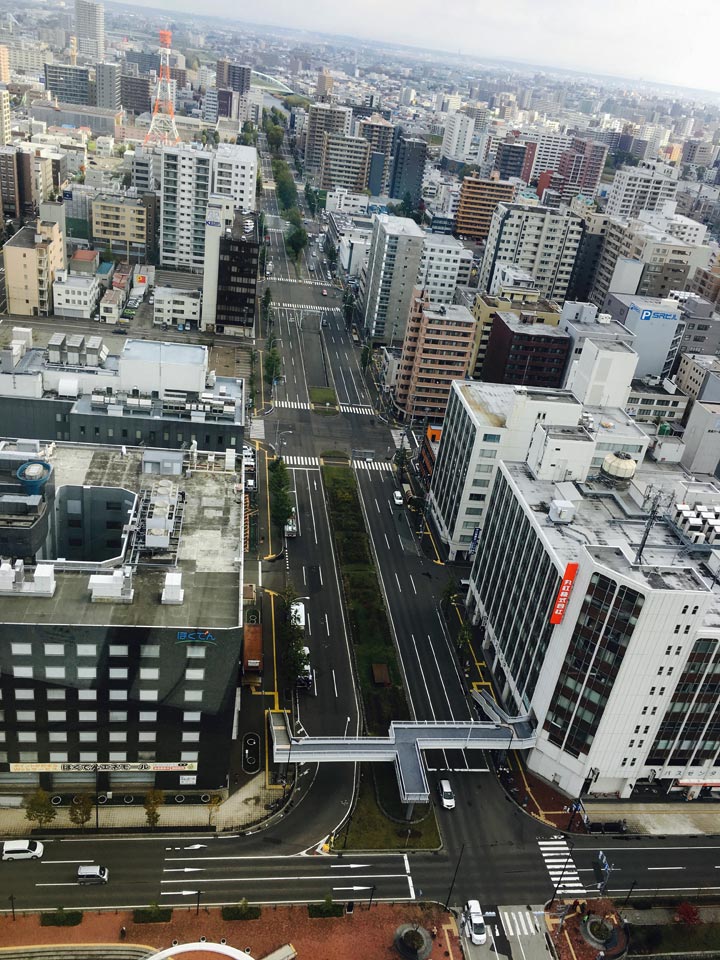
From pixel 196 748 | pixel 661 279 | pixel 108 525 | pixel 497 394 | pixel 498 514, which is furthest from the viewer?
pixel 661 279

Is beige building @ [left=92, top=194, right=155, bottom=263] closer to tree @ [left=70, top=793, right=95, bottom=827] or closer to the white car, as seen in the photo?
tree @ [left=70, top=793, right=95, bottom=827]

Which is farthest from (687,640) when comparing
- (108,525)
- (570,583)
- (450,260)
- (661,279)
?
(661,279)

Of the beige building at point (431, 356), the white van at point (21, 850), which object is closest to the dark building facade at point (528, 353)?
the beige building at point (431, 356)

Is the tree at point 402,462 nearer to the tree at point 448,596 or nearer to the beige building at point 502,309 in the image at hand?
the tree at point 448,596

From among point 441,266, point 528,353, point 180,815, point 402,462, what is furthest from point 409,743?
point 441,266

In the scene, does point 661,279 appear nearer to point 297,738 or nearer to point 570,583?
point 570,583

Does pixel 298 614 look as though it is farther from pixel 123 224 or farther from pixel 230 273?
pixel 123 224
